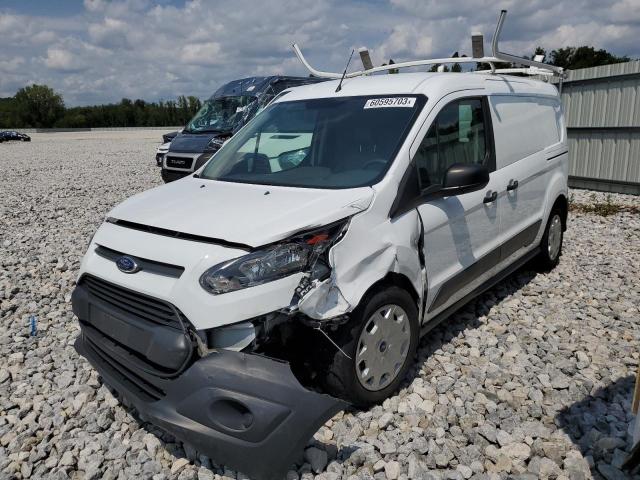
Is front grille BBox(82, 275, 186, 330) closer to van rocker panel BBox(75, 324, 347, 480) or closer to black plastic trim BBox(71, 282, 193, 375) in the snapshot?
black plastic trim BBox(71, 282, 193, 375)

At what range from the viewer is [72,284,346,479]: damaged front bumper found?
7.89 feet

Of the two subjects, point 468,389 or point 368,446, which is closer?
point 368,446

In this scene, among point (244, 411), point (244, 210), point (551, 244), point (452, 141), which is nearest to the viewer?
point (244, 411)

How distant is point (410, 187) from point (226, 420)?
172cm

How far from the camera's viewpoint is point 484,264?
13.7 feet

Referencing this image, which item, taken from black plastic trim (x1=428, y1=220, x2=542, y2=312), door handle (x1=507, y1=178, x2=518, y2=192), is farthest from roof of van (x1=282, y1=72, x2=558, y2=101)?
black plastic trim (x1=428, y1=220, x2=542, y2=312)

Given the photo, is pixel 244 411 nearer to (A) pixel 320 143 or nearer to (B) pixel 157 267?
(B) pixel 157 267

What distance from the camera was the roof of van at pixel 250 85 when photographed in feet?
38.8

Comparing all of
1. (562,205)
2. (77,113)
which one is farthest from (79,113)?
(562,205)

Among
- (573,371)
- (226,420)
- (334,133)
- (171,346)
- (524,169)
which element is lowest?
(573,371)

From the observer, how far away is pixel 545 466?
278 cm

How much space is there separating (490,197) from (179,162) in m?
8.29

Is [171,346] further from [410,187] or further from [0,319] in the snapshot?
[0,319]

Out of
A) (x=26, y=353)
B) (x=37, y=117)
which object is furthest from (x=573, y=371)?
(x=37, y=117)
